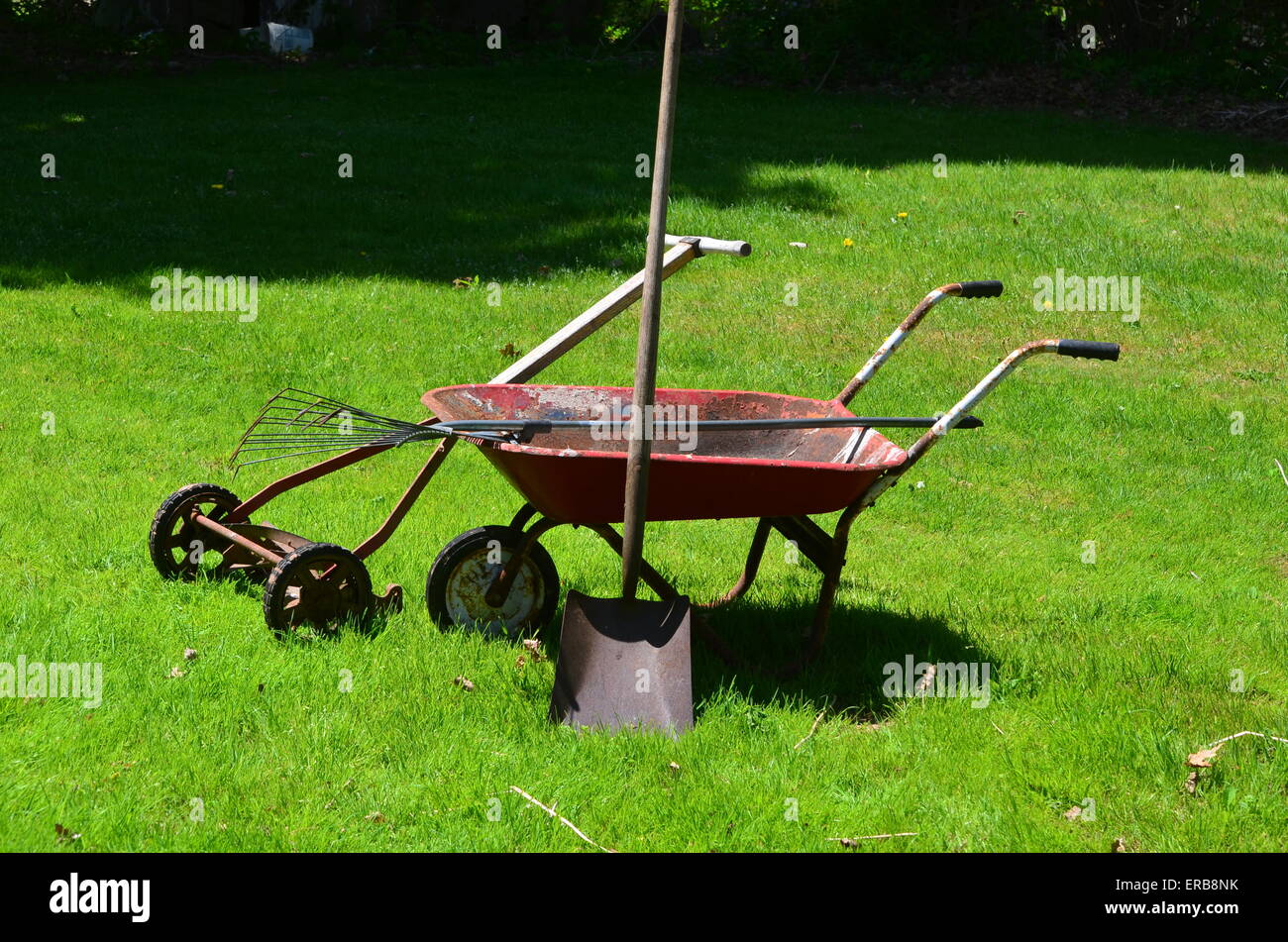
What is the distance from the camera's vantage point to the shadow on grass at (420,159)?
9945mm

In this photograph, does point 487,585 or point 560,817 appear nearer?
point 560,817

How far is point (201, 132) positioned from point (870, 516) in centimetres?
901

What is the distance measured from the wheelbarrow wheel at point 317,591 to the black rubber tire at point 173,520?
2.04 feet

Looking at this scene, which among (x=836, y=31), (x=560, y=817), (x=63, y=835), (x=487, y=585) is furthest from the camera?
(x=836, y=31)

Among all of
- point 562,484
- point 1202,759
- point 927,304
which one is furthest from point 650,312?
point 1202,759

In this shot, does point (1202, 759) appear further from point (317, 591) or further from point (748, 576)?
point (317, 591)

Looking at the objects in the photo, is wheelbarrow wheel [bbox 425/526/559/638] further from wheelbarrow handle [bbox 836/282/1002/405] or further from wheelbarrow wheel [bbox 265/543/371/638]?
wheelbarrow handle [bbox 836/282/1002/405]

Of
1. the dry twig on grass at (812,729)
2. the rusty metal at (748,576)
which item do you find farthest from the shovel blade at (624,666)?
the rusty metal at (748,576)

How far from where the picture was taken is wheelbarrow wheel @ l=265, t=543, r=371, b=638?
14.6 feet

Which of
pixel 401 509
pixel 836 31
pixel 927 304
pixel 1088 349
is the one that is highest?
pixel 836 31

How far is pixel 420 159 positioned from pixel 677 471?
8.90 meters

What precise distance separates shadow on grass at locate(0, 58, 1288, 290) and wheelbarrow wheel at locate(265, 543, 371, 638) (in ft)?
17.0

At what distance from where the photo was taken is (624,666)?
4.24 m

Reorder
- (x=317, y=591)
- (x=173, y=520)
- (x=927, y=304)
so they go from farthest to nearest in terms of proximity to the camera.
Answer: (x=173, y=520), (x=927, y=304), (x=317, y=591)
